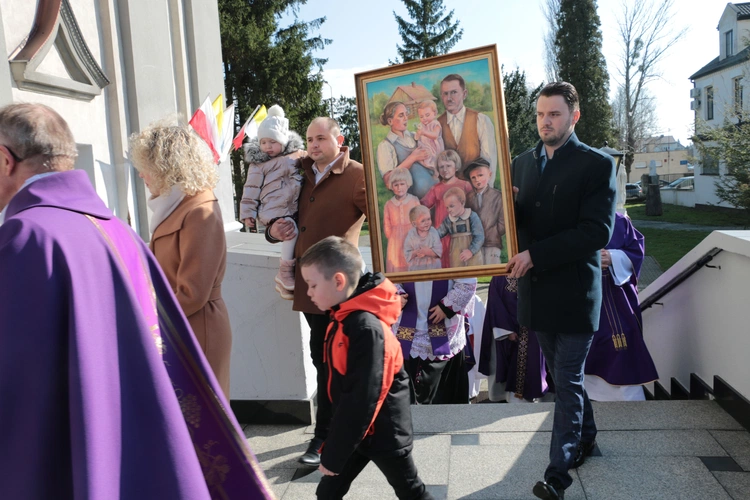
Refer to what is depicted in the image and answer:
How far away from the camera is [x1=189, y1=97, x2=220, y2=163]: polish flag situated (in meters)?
5.66

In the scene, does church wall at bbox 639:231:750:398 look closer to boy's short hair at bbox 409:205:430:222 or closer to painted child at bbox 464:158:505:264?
painted child at bbox 464:158:505:264

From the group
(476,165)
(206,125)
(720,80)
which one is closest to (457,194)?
(476,165)

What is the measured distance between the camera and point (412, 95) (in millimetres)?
3709

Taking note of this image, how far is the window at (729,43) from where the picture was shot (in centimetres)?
3766

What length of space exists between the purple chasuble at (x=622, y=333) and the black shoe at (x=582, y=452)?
151 centimetres

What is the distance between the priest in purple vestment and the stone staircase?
6.40 feet

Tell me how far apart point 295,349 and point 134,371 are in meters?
2.84

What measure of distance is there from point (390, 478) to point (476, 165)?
1.66m

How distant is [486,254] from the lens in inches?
139

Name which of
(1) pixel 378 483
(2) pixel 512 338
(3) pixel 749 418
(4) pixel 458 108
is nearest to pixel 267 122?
(4) pixel 458 108

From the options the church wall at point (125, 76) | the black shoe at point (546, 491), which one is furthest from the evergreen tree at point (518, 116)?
the black shoe at point (546, 491)

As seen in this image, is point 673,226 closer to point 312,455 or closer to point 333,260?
point 312,455

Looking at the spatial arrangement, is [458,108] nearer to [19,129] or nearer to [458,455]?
[458,455]

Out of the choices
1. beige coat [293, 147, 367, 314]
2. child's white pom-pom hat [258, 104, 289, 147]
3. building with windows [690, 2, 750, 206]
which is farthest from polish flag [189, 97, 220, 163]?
building with windows [690, 2, 750, 206]
